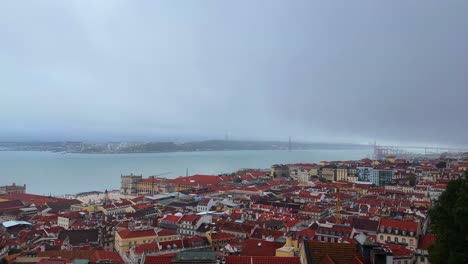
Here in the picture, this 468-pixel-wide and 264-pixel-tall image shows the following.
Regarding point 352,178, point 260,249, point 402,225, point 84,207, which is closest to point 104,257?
point 260,249

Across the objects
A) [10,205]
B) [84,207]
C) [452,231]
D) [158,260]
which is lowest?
[84,207]

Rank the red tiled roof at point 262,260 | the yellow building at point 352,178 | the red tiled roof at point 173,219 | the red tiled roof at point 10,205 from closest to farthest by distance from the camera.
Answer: the red tiled roof at point 262,260, the red tiled roof at point 173,219, the red tiled roof at point 10,205, the yellow building at point 352,178

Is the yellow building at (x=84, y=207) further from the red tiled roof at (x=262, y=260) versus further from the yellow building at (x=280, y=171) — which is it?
the yellow building at (x=280, y=171)

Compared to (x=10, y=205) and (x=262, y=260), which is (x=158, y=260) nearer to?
(x=262, y=260)

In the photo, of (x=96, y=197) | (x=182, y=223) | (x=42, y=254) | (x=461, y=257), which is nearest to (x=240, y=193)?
(x=96, y=197)

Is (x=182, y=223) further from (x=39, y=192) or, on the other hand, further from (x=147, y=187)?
(x=39, y=192)

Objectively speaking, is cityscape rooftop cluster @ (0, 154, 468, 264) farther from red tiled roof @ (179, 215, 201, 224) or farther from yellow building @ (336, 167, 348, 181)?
yellow building @ (336, 167, 348, 181)

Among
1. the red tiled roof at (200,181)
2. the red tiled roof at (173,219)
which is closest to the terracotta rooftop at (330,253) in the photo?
the red tiled roof at (173,219)

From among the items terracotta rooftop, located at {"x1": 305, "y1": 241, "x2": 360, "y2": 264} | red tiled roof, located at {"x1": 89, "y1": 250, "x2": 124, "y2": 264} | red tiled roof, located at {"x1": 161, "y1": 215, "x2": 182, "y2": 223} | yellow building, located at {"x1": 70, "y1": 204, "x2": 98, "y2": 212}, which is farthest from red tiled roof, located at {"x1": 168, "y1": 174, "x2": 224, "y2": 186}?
terracotta rooftop, located at {"x1": 305, "y1": 241, "x2": 360, "y2": 264}
